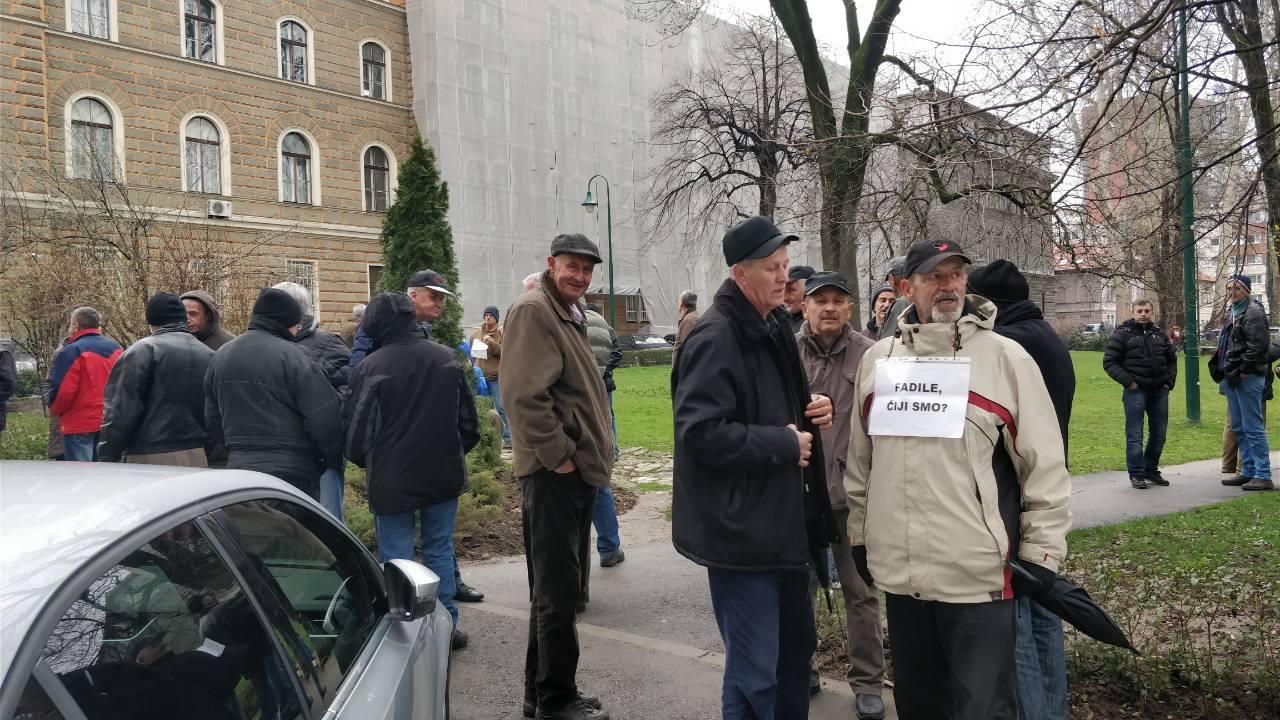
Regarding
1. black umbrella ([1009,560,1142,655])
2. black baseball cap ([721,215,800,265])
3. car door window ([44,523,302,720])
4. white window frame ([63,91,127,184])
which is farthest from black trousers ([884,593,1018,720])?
white window frame ([63,91,127,184])

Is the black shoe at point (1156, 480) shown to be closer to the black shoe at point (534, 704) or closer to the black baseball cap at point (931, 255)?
the black shoe at point (534, 704)

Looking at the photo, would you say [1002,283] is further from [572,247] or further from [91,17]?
[91,17]

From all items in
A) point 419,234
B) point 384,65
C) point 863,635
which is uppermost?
point 384,65

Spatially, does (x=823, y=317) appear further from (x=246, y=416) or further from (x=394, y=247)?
(x=394, y=247)

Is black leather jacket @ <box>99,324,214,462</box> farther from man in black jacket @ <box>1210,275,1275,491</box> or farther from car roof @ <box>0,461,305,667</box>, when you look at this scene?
man in black jacket @ <box>1210,275,1275,491</box>

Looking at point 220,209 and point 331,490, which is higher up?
point 220,209

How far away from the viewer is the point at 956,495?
9.67 feet

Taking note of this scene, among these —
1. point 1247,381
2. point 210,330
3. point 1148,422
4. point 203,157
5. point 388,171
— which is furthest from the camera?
point 388,171

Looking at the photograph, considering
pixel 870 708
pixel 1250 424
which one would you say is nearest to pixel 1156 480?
pixel 1250 424

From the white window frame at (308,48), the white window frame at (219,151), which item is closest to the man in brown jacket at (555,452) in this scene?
the white window frame at (219,151)

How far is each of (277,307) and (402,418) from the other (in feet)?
3.23

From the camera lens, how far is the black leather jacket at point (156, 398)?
5410 mm

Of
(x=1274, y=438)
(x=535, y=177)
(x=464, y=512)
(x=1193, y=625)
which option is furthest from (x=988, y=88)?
(x=535, y=177)

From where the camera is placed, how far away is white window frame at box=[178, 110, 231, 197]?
28562 mm
